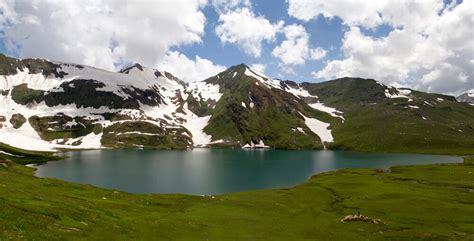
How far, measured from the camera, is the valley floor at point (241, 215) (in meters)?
37.4

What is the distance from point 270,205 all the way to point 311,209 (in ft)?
28.5

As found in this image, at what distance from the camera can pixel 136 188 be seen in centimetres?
12625

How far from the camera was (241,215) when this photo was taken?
6531 centimetres

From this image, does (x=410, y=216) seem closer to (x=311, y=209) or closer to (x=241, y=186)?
(x=311, y=209)

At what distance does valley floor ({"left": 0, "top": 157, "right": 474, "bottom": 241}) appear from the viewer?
1473 inches

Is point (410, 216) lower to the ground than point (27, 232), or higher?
lower

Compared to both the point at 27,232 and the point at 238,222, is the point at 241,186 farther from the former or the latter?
the point at 27,232

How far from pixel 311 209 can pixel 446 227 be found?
25.3m

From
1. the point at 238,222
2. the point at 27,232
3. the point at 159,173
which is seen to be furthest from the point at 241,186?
the point at 27,232

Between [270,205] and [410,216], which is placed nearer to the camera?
[410,216]

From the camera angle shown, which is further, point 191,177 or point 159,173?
point 159,173

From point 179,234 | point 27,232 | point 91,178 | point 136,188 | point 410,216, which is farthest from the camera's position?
point 91,178

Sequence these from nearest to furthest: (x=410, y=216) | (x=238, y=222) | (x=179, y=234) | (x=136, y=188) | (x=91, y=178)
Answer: (x=179, y=234) → (x=238, y=222) → (x=410, y=216) → (x=136, y=188) → (x=91, y=178)

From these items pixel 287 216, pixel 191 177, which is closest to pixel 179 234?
pixel 287 216
